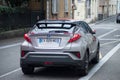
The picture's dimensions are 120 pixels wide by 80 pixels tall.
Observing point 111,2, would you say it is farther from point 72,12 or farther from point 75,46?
point 75,46

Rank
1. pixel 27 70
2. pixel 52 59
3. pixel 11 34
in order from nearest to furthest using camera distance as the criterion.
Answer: pixel 52 59
pixel 27 70
pixel 11 34

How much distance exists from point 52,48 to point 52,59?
0.93ft

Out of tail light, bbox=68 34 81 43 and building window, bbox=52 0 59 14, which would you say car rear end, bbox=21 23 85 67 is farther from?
building window, bbox=52 0 59 14

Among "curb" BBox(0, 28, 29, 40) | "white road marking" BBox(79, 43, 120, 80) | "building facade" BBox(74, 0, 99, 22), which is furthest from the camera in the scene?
"building facade" BBox(74, 0, 99, 22)

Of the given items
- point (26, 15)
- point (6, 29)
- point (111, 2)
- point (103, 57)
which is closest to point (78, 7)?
point (26, 15)

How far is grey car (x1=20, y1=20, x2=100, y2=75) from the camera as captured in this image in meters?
10.5

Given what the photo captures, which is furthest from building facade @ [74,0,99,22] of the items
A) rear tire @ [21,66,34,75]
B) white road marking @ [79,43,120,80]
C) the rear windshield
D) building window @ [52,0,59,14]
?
rear tire @ [21,66,34,75]

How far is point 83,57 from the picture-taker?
10773mm

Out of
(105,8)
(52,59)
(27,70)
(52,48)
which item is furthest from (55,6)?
(105,8)

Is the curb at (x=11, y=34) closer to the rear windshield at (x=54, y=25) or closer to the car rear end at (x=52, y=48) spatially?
the rear windshield at (x=54, y=25)

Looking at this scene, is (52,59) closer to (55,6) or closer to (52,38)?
(52,38)

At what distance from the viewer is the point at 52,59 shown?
1050 cm

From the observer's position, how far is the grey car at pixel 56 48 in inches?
414

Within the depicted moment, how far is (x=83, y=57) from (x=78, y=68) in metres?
0.31
